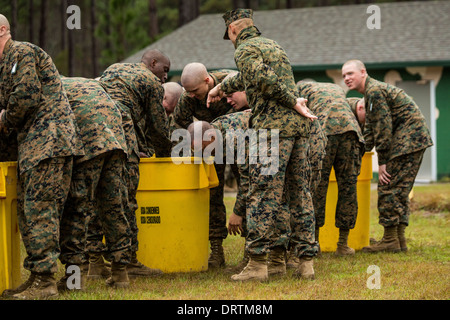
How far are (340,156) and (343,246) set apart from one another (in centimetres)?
94

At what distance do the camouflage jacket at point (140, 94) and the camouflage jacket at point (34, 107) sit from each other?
1.05 meters

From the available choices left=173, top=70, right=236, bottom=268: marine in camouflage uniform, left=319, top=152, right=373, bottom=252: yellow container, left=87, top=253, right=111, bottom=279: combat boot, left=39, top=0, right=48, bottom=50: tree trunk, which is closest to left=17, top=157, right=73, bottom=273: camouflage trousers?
left=87, top=253, right=111, bottom=279: combat boot

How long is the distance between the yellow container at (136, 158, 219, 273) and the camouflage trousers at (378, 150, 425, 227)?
243 cm

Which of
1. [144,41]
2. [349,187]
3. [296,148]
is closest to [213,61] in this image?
[144,41]

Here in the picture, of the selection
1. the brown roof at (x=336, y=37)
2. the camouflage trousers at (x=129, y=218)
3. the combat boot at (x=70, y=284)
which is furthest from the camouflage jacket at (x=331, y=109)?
the brown roof at (x=336, y=37)

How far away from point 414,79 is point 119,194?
13.4 metres

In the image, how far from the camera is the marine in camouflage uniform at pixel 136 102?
6.13 m

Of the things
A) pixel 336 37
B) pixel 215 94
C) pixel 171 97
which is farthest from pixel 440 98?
pixel 215 94

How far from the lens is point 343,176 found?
753 centimetres

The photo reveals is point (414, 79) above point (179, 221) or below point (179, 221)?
above

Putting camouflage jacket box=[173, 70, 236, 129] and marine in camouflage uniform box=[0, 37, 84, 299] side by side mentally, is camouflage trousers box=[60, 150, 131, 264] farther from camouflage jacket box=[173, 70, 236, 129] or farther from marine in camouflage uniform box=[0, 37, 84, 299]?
camouflage jacket box=[173, 70, 236, 129]

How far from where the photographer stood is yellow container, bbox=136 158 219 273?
21.0 feet

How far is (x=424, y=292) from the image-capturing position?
5406mm

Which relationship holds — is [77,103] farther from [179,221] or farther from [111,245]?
[179,221]
